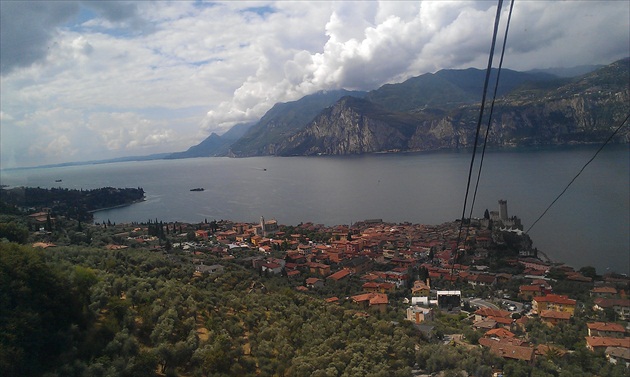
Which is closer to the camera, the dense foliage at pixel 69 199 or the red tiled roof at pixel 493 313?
the red tiled roof at pixel 493 313

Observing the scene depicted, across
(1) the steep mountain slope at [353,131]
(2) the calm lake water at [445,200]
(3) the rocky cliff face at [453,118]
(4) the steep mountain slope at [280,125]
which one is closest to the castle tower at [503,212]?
(2) the calm lake water at [445,200]

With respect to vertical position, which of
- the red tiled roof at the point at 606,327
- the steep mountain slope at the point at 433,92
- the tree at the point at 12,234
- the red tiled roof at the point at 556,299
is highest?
the steep mountain slope at the point at 433,92

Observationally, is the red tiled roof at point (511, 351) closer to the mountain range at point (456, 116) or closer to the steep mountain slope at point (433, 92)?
the mountain range at point (456, 116)

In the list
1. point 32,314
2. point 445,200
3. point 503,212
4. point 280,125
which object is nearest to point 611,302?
point 32,314

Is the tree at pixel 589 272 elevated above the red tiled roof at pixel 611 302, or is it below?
below

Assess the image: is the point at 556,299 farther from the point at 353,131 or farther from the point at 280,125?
the point at 280,125

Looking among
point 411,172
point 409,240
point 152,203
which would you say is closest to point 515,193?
point 409,240

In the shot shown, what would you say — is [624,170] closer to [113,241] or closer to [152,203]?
[113,241]
